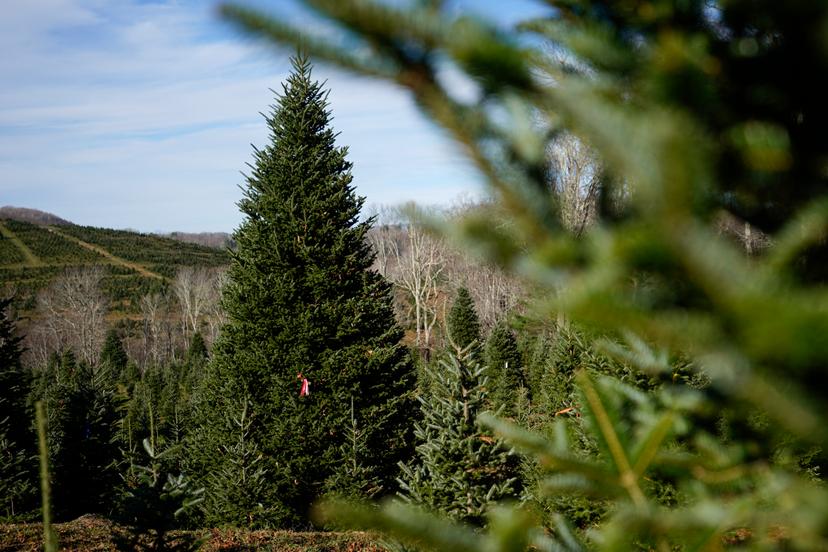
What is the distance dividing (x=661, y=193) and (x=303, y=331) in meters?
9.94

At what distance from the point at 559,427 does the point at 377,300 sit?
31.0ft

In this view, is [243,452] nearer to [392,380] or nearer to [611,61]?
[392,380]

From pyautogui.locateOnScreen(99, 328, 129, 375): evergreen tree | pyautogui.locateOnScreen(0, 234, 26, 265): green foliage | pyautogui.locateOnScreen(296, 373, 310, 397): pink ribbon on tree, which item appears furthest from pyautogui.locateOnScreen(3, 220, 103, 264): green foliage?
pyautogui.locateOnScreen(296, 373, 310, 397): pink ribbon on tree

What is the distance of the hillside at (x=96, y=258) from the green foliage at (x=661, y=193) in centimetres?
6777

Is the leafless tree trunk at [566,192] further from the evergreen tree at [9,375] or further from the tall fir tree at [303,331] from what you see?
the evergreen tree at [9,375]

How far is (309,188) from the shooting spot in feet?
35.1

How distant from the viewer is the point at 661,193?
0.51 metres

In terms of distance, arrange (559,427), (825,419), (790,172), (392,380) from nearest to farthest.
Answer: (825,419) → (790,172) → (559,427) → (392,380)

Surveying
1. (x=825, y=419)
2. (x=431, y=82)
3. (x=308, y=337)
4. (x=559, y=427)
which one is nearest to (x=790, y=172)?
(x=825, y=419)

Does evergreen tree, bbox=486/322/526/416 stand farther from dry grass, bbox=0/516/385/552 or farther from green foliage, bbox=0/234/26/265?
green foliage, bbox=0/234/26/265

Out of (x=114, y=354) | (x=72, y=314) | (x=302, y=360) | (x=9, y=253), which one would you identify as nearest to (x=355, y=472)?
(x=302, y=360)

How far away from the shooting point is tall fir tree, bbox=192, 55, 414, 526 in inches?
387

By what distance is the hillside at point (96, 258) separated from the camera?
6488 centimetres

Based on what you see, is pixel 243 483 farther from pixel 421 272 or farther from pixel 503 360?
pixel 421 272
